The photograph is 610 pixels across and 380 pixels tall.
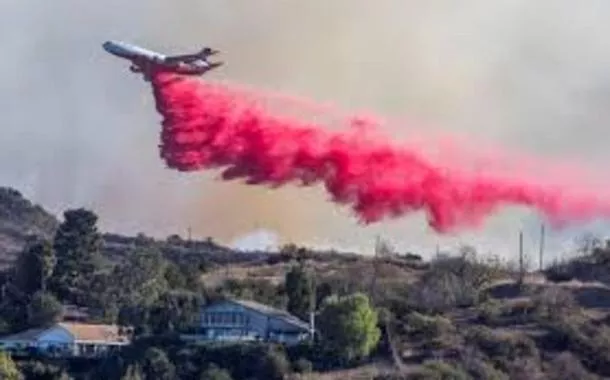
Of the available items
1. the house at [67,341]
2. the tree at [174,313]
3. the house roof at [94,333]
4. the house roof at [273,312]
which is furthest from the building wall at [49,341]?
the house roof at [273,312]

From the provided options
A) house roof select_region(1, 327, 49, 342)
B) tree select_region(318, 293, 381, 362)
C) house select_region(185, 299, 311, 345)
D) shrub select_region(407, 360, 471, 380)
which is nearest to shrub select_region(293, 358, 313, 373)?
tree select_region(318, 293, 381, 362)

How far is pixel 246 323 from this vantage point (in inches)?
5950

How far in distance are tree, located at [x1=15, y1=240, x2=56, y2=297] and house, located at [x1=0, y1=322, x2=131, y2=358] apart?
14045 millimetres

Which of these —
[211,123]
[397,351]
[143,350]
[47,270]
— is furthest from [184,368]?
[47,270]

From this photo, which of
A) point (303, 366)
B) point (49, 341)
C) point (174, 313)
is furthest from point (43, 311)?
point (303, 366)

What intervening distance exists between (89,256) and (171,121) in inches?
2664

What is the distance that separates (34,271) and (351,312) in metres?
45.3

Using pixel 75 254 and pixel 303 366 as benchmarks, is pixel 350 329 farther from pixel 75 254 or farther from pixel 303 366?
pixel 75 254

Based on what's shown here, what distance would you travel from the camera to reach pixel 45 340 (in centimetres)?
15112

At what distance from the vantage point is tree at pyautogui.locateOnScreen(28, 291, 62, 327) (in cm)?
15862

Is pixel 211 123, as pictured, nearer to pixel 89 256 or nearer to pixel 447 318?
pixel 447 318

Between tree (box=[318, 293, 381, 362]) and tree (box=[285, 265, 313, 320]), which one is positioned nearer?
tree (box=[318, 293, 381, 362])

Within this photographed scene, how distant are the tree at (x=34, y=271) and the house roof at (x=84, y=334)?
1202cm

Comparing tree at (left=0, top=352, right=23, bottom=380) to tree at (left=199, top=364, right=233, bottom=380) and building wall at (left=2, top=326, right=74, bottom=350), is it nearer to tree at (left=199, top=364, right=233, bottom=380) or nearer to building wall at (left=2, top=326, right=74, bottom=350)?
building wall at (left=2, top=326, right=74, bottom=350)
